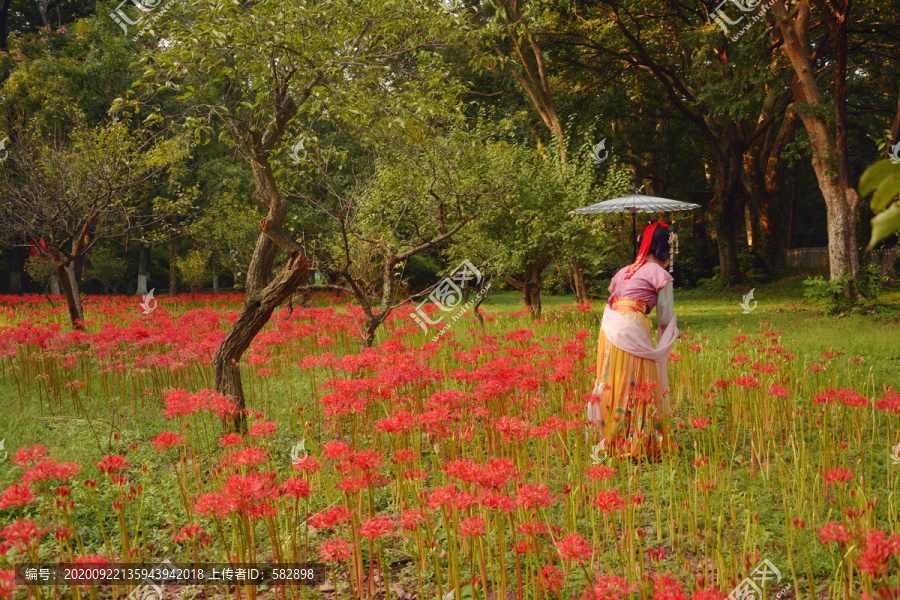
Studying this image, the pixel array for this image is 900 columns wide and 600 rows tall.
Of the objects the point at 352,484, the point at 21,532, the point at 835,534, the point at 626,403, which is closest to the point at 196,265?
the point at 626,403

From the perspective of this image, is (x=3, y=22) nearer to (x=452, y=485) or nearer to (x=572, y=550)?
(x=452, y=485)

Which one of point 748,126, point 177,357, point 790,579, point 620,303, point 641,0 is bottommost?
point 790,579

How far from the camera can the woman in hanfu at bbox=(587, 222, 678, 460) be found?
199 inches

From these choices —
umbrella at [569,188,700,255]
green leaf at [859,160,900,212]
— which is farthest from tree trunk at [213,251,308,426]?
umbrella at [569,188,700,255]

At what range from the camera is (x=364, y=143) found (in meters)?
7.44

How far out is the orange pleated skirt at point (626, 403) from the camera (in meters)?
4.94

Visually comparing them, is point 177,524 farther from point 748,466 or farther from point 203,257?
point 203,257

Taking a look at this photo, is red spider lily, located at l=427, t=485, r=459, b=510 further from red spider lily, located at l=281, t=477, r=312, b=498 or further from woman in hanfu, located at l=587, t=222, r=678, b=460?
woman in hanfu, located at l=587, t=222, r=678, b=460

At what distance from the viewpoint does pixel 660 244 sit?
5277mm

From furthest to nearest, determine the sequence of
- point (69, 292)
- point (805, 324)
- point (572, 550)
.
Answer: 1. point (805, 324)
2. point (69, 292)
3. point (572, 550)

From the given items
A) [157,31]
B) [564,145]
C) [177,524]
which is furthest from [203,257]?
[177,524]

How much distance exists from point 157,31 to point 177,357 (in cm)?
370

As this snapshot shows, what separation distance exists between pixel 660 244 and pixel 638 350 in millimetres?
973

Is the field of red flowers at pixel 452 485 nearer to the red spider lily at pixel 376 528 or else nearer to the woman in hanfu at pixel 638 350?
the red spider lily at pixel 376 528
